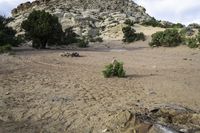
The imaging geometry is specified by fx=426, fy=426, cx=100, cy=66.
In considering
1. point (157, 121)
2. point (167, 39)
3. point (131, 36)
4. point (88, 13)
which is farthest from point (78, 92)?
point (88, 13)

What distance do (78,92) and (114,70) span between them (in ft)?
11.2

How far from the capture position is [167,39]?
28000 mm

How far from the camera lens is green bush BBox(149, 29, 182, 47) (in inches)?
1105

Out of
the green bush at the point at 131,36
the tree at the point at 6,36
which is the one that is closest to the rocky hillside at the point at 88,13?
the green bush at the point at 131,36

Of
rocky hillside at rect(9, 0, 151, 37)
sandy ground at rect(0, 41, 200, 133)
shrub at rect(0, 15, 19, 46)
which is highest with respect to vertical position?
rocky hillside at rect(9, 0, 151, 37)

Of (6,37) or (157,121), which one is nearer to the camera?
(157,121)

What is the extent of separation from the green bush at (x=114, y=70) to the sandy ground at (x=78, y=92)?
30 centimetres

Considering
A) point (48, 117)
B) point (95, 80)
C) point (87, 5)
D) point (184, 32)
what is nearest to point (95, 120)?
point (48, 117)

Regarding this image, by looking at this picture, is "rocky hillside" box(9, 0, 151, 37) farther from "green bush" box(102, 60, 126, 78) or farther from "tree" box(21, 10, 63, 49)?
"green bush" box(102, 60, 126, 78)

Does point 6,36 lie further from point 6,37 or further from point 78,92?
point 78,92

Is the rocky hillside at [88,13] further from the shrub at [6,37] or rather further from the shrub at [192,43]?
the shrub at [192,43]

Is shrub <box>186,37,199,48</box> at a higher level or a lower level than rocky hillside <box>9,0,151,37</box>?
lower

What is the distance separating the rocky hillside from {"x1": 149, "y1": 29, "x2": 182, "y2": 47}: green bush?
12319 mm

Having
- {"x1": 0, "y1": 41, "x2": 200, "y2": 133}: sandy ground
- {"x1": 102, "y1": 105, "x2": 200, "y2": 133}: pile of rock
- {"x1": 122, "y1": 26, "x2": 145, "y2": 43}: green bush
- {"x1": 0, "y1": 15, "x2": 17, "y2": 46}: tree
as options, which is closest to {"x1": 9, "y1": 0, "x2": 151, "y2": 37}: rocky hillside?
{"x1": 122, "y1": 26, "x2": 145, "y2": 43}: green bush
